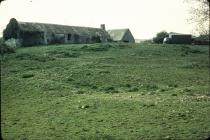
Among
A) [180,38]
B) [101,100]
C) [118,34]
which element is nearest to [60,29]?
[180,38]

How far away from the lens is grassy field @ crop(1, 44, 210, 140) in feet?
43.8

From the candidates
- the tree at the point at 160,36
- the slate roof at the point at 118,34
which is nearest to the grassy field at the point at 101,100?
the tree at the point at 160,36

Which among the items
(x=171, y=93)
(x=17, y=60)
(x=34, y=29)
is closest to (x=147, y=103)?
(x=171, y=93)

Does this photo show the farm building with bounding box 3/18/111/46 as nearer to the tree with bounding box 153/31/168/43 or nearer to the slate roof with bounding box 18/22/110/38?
the slate roof with bounding box 18/22/110/38

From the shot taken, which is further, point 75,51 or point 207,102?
point 75,51

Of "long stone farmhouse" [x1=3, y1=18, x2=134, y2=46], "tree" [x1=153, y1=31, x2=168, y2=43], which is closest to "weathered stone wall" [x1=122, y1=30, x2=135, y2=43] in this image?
"tree" [x1=153, y1=31, x2=168, y2=43]

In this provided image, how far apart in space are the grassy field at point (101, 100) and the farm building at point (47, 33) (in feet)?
77.7

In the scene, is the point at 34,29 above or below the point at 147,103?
above

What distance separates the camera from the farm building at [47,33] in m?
63.7

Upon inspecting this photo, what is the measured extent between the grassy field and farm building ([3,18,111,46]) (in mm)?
23676

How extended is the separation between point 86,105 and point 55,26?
2177 inches

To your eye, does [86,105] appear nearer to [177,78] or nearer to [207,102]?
[207,102]

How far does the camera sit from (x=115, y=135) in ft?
41.3

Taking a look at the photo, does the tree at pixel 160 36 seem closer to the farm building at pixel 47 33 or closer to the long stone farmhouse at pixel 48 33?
the long stone farmhouse at pixel 48 33
